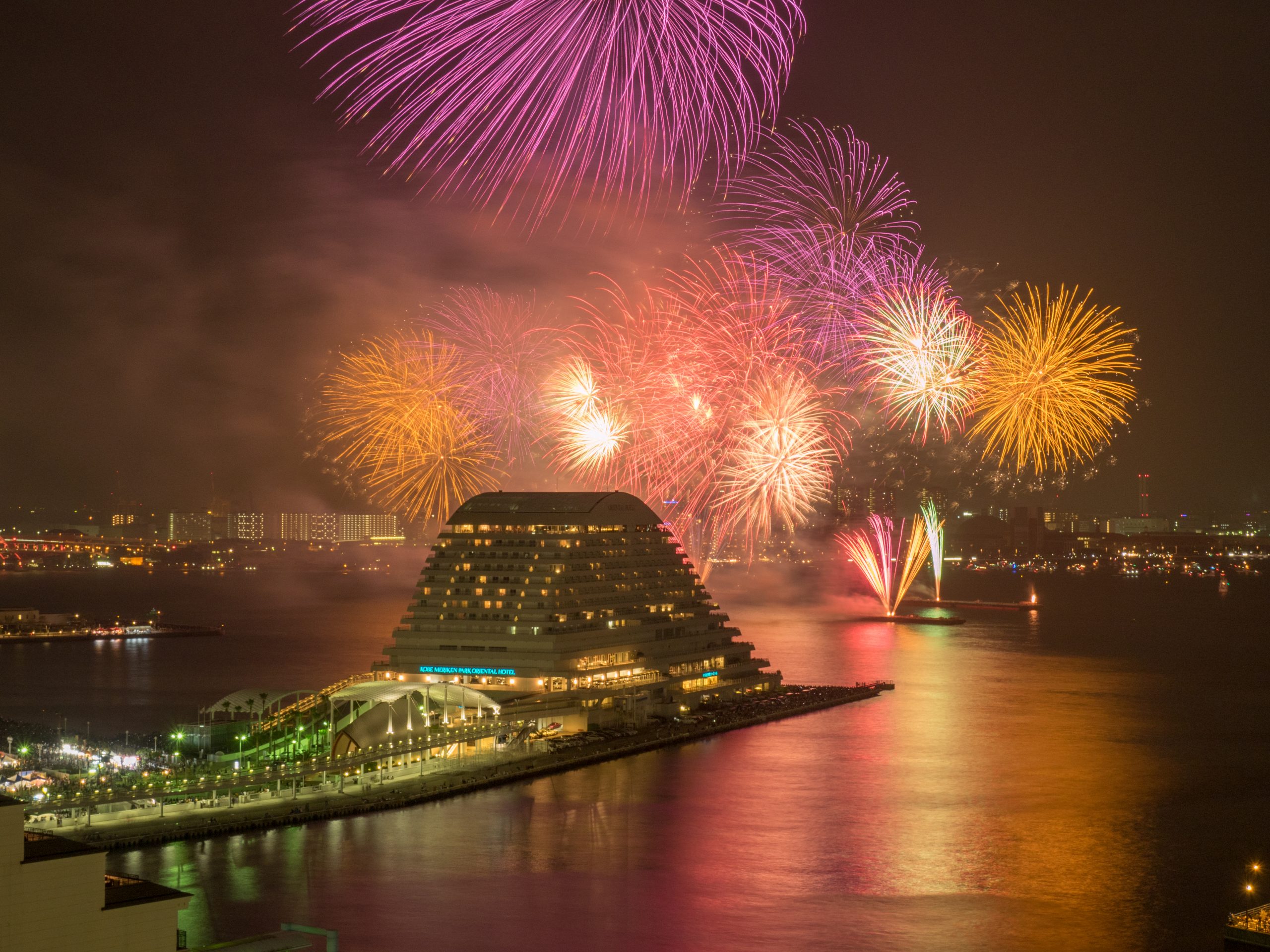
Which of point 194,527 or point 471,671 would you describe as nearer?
point 471,671

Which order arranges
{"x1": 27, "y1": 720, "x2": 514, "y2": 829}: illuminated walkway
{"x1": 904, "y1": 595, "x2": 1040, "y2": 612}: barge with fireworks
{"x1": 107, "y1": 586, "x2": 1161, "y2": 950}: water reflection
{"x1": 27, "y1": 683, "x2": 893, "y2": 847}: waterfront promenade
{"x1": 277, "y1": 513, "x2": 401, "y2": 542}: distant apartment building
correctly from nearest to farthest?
Result: {"x1": 107, "y1": 586, "x2": 1161, "y2": 950}: water reflection → {"x1": 27, "y1": 720, "x2": 514, "y2": 829}: illuminated walkway → {"x1": 27, "y1": 683, "x2": 893, "y2": 847}: waterfront promenade → {"x1": 904, "y1": 595, "x2": 1040, "y2": 612}: barge with fireworks → {"x1": 277, "y1": 513, "x2": 401, "y2": 542}: distant apartment building

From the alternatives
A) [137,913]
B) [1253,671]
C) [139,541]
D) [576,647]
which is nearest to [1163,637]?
[1253,671]

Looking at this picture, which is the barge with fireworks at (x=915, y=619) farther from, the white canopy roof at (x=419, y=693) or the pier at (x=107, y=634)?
the white canopy roof at (x=419, y=693)

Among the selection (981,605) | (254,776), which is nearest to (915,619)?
(981,605)

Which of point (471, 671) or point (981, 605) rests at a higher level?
point (471, 671)

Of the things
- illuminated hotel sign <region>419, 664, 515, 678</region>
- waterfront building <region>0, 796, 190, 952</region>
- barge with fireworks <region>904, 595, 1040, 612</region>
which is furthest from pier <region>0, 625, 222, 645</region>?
waterfront building <region>0, 796, 190, 952</region>

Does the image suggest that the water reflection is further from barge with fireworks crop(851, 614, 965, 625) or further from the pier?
the pier

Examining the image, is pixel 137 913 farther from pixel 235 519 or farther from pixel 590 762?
pixel 235 519

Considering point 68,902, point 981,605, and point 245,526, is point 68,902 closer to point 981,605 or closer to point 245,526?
point 981,605
